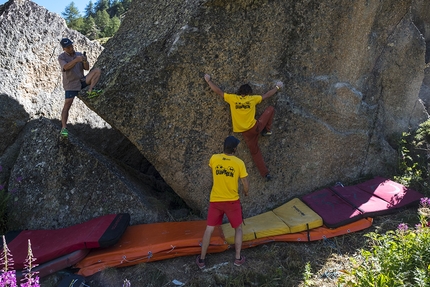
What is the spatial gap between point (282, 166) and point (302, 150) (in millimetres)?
498

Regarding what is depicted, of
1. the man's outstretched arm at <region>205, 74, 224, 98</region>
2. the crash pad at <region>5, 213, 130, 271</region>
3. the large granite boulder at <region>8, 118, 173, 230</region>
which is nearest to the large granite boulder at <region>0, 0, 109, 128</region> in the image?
the large granite boulder at <region>8, 118, 173, 230</region>

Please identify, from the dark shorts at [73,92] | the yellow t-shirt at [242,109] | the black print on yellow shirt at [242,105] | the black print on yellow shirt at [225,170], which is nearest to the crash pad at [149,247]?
the black print on yellow shirt at [225,170]

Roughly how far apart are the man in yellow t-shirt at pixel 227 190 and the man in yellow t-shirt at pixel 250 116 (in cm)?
106

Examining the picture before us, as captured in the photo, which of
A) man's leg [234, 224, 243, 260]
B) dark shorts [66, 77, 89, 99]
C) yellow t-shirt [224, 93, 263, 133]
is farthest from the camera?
dark shorts [66, 77, 89, 99]

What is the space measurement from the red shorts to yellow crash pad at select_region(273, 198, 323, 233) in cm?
112

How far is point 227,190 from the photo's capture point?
4773 mm

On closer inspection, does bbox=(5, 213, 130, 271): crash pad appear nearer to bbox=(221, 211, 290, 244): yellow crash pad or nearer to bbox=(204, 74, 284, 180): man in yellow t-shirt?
bbox=(221, 211, 290, 244): yellow crash pad

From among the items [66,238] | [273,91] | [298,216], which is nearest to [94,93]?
[66,238]

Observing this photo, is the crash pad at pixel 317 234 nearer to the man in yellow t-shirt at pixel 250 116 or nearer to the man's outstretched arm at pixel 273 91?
the man in yellow t-shirt at pixel 250 116

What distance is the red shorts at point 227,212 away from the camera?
4793mm

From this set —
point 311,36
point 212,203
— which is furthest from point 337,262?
point 311,36

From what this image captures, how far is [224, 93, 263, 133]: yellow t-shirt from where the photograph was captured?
226 inches

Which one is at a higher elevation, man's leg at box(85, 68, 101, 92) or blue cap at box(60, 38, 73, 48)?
blue cap at box(60, 38, 73, 48)

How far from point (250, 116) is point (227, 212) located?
5.77 ft
